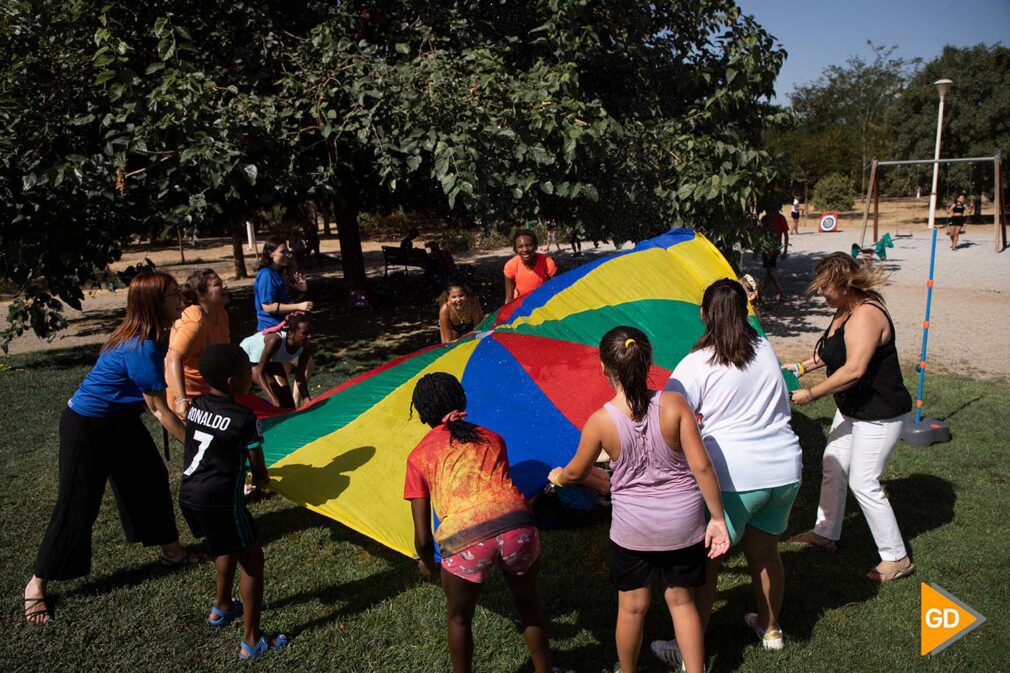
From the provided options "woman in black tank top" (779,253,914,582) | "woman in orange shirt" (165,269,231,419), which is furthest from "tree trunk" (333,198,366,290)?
"woman in black tank top" (779,253,914,582)

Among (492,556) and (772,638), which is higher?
(492,556)

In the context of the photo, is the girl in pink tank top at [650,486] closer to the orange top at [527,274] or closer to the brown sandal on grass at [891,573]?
the brown sandal on grass at [891,573]

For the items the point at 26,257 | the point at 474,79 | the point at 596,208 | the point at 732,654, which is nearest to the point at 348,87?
the point at 474,79

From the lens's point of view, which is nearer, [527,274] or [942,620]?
[942,620]

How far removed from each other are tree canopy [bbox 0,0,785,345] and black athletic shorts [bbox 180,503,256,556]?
3794 mm

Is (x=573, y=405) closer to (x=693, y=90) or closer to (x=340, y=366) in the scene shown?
(x=340, y=366)

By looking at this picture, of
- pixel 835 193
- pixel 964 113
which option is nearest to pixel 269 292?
pixel 964 113

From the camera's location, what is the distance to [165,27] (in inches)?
268

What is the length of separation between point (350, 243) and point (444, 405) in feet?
33.5

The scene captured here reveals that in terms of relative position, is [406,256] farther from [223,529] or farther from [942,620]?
[942,620]

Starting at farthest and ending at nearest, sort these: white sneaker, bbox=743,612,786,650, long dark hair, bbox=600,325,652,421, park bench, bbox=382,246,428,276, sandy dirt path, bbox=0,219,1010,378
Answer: park bench, bbox=382,246,428,276 → sandy dirt path, bbox=0,219,1010,378 → white sneaker, bbox=743,612,786,650 → long dark hair, bbox=600,325,652,421

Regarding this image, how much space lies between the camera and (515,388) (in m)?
4.36

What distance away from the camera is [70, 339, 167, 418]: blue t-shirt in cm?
355

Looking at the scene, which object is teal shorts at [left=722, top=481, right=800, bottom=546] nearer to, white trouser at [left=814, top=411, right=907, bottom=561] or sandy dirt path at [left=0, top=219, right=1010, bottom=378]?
white trouser at [left=814, top=411, right=907, bottom=561]
